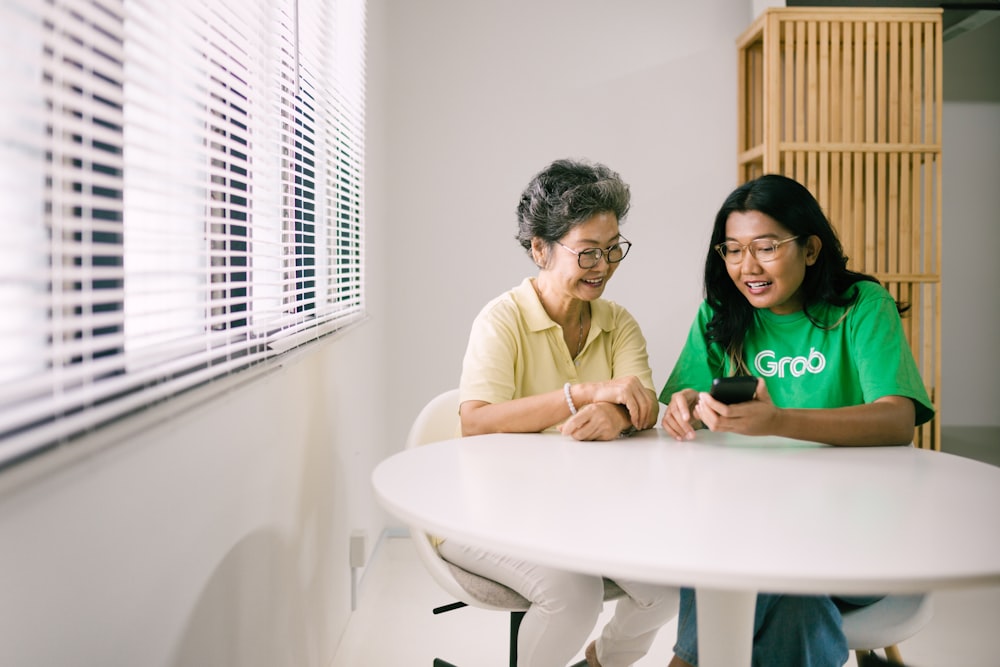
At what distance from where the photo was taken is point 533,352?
2312 millimetres


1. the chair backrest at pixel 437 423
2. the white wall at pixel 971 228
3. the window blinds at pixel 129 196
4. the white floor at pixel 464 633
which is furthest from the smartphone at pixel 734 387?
the white wall at pixel 971 228

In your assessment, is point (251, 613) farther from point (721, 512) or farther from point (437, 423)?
point (721, 512)

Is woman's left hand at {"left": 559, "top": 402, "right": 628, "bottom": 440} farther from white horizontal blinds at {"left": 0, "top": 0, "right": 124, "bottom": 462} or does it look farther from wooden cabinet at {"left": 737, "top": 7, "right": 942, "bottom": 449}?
wooden cabinet at {"left": 737, "top": 7, "right": 942, "bottom": 449}

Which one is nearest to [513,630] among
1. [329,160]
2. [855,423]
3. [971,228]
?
[855,423]

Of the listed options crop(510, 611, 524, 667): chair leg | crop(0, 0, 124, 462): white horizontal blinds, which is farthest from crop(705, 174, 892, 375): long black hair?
crop(0, 0, 124, 462): white horizontal blinds

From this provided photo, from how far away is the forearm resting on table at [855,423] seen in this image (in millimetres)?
1847

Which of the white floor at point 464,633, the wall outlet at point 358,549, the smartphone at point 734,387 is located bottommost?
the white floor at point 464,633

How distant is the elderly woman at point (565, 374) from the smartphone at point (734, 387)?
24 centimetres

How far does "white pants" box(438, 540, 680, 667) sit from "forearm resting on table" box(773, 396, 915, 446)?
50 cm

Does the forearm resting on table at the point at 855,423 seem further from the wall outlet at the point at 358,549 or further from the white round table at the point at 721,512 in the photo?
the wall outlet at the point at 358,549

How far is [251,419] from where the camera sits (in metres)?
1.73

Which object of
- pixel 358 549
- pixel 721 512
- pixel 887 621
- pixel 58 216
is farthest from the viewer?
pixel 358 549

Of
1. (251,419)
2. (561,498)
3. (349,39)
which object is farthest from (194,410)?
(349,39)

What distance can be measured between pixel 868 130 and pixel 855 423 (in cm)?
250
